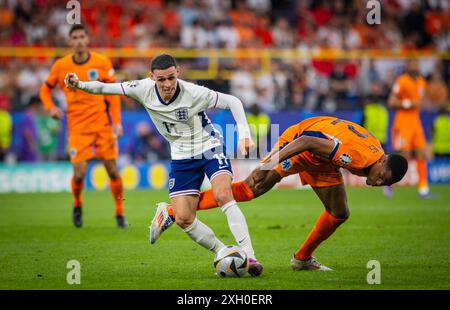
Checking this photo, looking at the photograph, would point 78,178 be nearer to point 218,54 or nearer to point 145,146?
point 145,146

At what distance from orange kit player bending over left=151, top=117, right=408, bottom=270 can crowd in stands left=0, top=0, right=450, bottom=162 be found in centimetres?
1336

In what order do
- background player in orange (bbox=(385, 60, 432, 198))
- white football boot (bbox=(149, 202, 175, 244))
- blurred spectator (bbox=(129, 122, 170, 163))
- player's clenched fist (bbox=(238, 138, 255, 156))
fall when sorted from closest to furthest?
player's clenched fist (bbox=(238, 138, 255, 156)), white football boot (bbox=(149, 202, 175, 244)), background player in orange (bbox=(385, 60, 432, 198)), blurred spectator (bbox=(129, 122, 170, 163))

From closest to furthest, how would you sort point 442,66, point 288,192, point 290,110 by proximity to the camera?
point 288,192
point 290,110
point 442,66

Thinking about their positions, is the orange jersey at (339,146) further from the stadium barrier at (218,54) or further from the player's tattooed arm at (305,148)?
the stadium barrier at (218,54)

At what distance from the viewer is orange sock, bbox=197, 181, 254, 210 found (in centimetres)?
897

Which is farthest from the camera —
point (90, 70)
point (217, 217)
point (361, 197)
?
point (361, 197)

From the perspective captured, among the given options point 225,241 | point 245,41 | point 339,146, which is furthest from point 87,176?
point 339,146

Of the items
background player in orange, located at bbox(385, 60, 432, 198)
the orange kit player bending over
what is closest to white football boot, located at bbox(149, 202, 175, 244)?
the orange kit player bending over

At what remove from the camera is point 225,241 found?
37.7 feet

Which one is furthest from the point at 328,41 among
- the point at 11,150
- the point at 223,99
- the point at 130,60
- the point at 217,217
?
the point at 223,99

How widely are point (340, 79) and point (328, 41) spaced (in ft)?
6.09

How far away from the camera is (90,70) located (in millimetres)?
12938

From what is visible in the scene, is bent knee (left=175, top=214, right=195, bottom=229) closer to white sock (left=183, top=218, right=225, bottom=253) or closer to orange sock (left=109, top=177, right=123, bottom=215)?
white sock (left=183, top=218, right=225, bottom=253)

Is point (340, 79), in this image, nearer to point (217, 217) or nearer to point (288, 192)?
point (288, 192)
